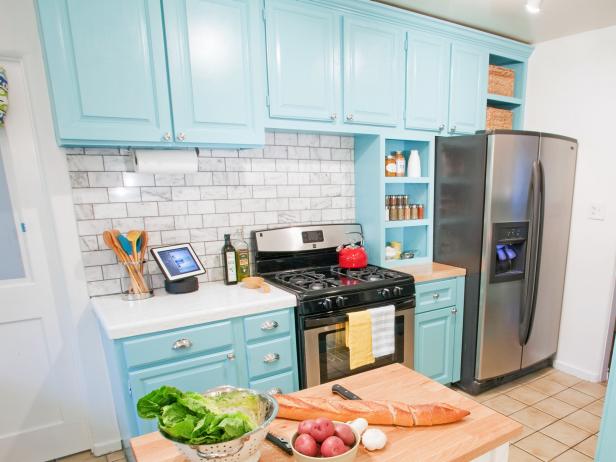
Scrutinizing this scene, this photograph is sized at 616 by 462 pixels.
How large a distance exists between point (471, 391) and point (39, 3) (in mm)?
3280

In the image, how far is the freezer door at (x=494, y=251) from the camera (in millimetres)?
2266

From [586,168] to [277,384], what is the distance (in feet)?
8.86

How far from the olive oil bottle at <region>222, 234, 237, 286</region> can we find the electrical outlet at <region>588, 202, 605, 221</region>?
8.61 ft

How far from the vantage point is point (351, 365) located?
1936 millimetres

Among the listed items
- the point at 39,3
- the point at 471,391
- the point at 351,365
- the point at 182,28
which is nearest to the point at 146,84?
the point at 182,28

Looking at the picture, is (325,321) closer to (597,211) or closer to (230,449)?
(230,449)

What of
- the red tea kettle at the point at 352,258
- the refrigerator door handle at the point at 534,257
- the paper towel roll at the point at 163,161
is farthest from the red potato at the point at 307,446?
the refrigerator door handle at the point at 534,257

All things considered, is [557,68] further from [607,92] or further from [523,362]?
[523,362]

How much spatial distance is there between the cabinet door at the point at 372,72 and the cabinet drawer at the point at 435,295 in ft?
3.67

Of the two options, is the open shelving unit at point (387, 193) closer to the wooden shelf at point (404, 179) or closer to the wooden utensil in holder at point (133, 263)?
the wooden shelf at point (404, 179)

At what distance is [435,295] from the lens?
2354mm

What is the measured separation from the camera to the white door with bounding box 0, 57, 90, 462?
1798mm

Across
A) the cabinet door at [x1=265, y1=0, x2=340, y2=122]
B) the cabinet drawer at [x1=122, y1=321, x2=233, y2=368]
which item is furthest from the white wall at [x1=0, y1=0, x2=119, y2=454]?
the cabinet door at [x1=265, y1=0, x2=340, y2=122]

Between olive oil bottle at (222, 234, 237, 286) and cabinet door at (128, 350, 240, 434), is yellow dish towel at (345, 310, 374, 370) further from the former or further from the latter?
olive oil bottle at (222, 234, 237, 286)
